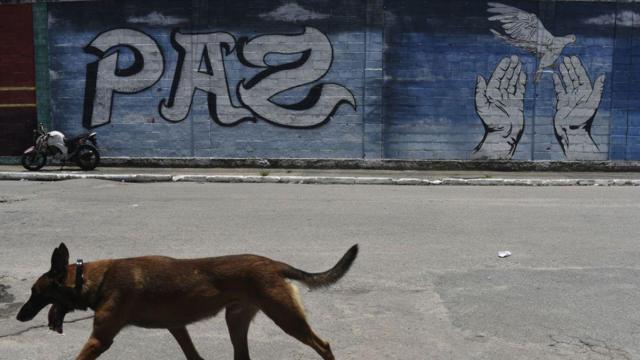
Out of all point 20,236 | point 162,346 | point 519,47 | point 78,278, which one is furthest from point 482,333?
point 519,47

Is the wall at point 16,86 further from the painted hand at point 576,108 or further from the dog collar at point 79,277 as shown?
the dog collar at point 79,277

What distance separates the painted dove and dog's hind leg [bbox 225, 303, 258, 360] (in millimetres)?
14013

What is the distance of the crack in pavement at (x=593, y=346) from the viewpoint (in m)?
3.93

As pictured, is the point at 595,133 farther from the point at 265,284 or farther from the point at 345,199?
the point at 265,284

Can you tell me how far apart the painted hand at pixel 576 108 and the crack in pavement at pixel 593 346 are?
12909 mm

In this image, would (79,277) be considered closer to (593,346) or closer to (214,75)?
(593,346)

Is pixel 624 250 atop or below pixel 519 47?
below

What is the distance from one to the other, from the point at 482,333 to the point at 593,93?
44.8 ft

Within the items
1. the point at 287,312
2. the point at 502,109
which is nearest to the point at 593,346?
the point at 287,312

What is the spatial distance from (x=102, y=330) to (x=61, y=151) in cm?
1246

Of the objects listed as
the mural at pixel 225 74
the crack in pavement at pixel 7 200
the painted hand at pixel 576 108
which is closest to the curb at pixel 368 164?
the painted hand at pixel 576 108

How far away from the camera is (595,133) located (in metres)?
16.2

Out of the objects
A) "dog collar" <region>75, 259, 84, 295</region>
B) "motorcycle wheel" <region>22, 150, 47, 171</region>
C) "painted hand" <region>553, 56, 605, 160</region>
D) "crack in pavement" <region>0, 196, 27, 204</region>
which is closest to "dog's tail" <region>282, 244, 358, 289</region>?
"dog collar" <region>75, 259, 84, 295</region>

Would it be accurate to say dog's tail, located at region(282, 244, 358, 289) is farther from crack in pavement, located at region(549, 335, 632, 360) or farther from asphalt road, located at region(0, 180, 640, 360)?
crack in pavement, located at region(549, 335, 632, 360)
